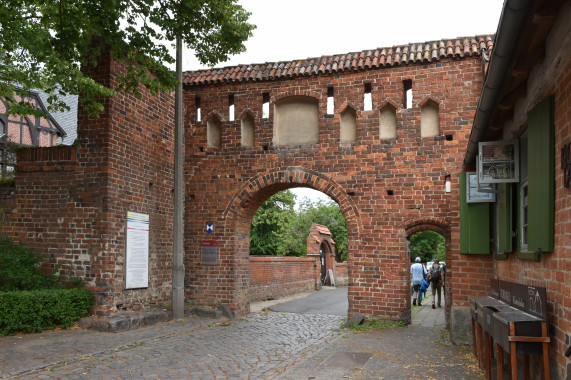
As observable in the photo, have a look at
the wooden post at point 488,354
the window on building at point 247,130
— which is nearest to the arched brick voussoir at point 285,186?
the window on building at point 247,130

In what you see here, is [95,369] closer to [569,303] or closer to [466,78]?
[569,303]

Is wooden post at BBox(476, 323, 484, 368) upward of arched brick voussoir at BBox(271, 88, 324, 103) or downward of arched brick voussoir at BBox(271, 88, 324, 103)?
downward

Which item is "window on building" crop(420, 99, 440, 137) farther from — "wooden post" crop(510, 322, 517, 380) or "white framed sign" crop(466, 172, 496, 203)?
"wooden post" crop(510, 322, 517, 380)

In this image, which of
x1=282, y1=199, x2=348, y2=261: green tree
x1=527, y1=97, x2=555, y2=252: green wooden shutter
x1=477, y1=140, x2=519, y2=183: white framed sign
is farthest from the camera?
x1=282, y1=199, x2=348, y2=261: green tree

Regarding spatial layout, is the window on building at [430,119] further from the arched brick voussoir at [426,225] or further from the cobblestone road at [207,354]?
the cobblestone road at [207,354]

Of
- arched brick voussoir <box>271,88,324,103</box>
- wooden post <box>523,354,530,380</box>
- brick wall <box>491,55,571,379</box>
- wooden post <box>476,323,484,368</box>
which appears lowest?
wooden post <box>476,323,484,368</box>

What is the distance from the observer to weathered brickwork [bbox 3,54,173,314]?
11.1 meters

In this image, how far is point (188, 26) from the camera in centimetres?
1174

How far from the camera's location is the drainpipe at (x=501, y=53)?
3.79m

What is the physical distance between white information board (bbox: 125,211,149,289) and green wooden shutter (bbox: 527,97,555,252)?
28.6ft

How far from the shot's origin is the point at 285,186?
1398 cm

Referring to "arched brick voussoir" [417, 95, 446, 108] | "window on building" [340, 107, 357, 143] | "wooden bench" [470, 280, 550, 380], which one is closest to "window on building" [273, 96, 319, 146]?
"window on building" [340, 107, 357, 143]

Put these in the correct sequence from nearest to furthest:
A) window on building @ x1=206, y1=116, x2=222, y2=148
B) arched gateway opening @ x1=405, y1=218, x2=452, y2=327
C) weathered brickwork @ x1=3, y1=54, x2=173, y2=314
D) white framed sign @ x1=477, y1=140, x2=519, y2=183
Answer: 1. white framed sign @ x1=477, y1=140, x2=519, y2=183
2. weathered brickwork @ x1=3, y1=54, x2=173, y2=314
3. arched gateway opening @ x1=405, y1=218, x2=452, y2=327
4. window on building @ x1=206, y1=116, x2=222, y2=148

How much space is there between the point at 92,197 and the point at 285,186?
4.95 meters
